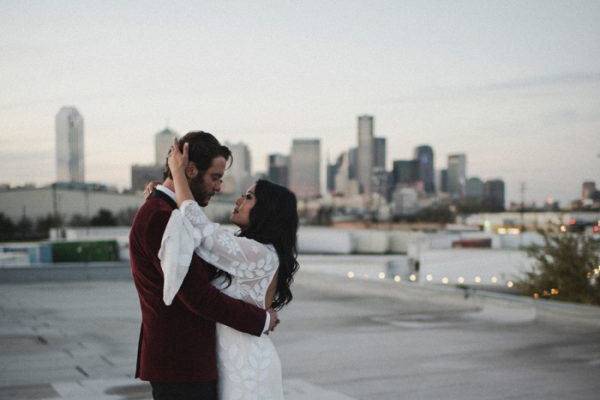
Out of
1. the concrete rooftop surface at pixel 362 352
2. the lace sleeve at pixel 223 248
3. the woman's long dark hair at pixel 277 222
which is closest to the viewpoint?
the lace sleeve at pixel 223 248

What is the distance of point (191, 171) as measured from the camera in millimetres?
3146

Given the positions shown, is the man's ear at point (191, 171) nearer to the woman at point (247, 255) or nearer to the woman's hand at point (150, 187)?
the woman at point (247, 255)

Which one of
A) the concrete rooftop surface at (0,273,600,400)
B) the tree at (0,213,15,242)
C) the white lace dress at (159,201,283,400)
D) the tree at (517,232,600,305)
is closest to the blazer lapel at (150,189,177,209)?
the white lace dress at (159,201,283,400)

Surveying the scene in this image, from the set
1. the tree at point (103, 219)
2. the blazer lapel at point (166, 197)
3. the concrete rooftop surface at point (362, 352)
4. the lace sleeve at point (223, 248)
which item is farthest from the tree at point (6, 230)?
the lace sleeve at point (223, 248)

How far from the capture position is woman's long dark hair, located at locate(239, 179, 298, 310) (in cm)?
326

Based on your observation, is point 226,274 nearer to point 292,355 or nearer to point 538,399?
point 538,399

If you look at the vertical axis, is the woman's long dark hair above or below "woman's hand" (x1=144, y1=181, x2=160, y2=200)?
below

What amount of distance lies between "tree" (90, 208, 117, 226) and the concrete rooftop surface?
278 feet

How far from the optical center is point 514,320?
10805 millimetres

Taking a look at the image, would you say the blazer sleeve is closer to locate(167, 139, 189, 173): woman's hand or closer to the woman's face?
locate(167, 139, 189, 173): woman's hand

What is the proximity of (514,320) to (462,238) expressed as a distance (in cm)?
4786

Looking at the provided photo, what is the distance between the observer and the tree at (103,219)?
96.2 meters

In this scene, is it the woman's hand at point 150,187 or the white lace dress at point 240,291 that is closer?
the white lace dress at point 240,291

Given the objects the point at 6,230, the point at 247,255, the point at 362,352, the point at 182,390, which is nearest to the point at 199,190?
the point at 247,255
